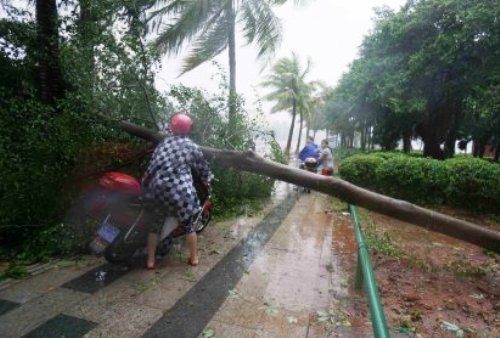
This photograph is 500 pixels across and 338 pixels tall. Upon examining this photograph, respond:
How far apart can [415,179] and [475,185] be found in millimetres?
1319

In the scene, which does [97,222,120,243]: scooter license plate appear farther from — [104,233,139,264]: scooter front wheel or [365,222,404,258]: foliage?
[365,222,404,258]: foliage

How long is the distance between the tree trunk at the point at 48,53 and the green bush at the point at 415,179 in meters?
8.02

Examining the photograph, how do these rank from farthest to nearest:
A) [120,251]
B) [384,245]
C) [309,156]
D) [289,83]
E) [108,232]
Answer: [289,83]
[309,156]
[384,245]
[120,251]
[108,232]

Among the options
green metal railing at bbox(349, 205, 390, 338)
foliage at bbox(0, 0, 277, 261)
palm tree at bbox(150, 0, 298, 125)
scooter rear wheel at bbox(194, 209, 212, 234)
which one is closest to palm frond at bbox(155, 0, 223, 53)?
palm tree at bbox(150, 0, 298, 125)

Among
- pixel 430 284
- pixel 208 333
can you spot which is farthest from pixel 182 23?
pixel 208 333

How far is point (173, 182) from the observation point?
4176 mm

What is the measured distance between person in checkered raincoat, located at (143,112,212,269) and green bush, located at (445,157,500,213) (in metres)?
7.12

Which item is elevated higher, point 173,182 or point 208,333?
point 173,182

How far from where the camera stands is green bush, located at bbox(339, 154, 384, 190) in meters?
10.4

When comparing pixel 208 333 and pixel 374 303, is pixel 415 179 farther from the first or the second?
pixel 374 303

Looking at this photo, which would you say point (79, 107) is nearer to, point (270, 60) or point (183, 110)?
point (183, 110)

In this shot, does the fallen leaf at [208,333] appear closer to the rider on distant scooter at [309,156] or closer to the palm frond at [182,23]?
the rider on distant scooter at [309,156]

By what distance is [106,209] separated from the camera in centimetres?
421

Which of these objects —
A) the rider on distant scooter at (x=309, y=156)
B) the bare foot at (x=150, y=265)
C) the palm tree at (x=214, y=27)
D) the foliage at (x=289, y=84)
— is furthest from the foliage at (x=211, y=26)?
the foliage at (x=289, y=84)
